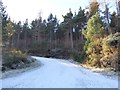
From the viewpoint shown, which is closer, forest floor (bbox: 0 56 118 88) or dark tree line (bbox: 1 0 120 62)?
forest floor (bbox: 0 56 118 88)

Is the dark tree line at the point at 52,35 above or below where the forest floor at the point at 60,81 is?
above

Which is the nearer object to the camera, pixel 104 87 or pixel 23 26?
pixel 104 87

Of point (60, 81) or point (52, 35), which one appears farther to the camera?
point (52, 35)

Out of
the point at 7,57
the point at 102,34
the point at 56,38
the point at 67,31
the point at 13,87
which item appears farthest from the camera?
the point at 56,38

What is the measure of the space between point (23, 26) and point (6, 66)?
168 feet

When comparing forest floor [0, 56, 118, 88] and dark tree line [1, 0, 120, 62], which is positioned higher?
dark tree line [1, 0, 120, 62]

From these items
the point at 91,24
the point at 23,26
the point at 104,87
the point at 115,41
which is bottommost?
the point at 104,87

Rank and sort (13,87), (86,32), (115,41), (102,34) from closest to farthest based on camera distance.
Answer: (13,87)
(115,41)
(102,34)
(86,32)

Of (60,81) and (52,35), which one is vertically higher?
(52,35)

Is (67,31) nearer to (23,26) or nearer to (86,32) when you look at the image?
(23,26)

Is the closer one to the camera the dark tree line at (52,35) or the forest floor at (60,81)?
the forest floor at (60,81)

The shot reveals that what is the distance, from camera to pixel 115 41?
2208cm

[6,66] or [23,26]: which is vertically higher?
[23,26]

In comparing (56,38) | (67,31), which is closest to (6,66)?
(67,31)
